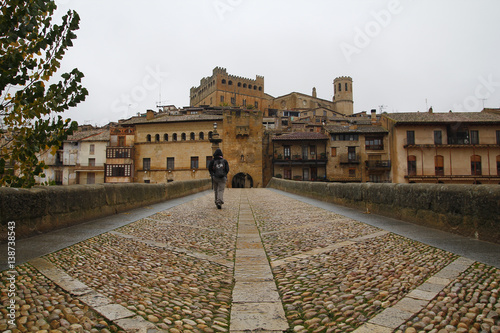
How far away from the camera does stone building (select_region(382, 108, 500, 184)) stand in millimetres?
41775

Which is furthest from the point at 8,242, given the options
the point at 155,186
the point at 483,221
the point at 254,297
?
the point at 155,186

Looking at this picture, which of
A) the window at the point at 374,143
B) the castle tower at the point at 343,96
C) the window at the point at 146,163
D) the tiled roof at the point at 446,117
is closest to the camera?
the tiled roof at the point at 446,117

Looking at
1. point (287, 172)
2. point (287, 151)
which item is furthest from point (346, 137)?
point (287, 172)

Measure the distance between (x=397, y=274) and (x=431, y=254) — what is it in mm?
807

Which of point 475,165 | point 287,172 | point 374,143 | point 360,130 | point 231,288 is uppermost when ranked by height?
point 360,130

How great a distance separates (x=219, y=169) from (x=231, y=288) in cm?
696

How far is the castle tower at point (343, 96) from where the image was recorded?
9294cm

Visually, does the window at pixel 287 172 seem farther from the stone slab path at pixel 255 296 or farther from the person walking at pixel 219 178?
the stone slab path at pixel 255 296

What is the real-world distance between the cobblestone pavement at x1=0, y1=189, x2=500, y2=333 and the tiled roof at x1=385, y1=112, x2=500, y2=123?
42745 mm

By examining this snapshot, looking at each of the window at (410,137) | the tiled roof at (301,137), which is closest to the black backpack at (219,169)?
the tiled roof at (301,137)

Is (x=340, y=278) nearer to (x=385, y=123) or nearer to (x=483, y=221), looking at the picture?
(x=483, y=221)

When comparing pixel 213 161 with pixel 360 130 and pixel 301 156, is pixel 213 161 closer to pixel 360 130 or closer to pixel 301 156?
pixel 301 156

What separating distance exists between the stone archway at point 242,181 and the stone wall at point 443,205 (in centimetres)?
3942

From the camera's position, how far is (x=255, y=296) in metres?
2.80
